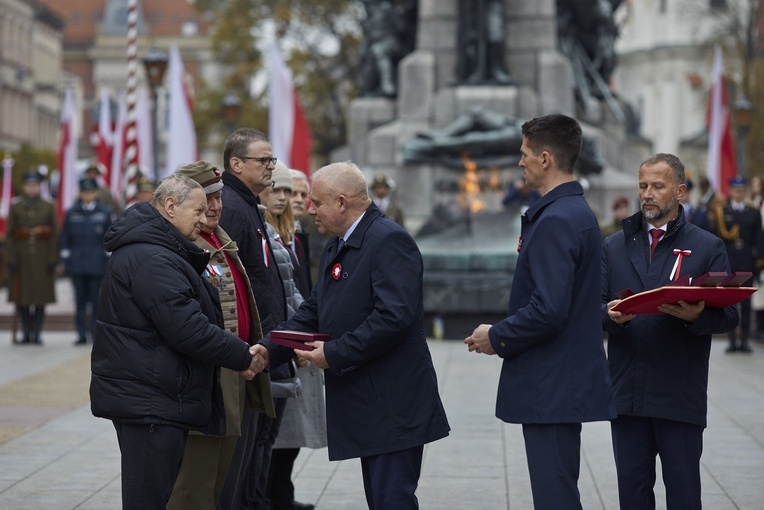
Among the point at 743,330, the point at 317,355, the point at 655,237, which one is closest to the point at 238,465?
the point at 317,355

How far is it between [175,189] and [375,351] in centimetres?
112

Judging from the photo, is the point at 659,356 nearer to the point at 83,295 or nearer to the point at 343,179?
the point at 343,179

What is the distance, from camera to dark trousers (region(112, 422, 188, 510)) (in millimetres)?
6277

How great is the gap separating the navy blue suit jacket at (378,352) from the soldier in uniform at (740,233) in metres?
11.2

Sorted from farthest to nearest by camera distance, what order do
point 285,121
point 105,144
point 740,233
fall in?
point 105,144
point 285,121
point 740,233

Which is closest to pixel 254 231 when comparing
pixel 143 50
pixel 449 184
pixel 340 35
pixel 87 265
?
pixel 87 265

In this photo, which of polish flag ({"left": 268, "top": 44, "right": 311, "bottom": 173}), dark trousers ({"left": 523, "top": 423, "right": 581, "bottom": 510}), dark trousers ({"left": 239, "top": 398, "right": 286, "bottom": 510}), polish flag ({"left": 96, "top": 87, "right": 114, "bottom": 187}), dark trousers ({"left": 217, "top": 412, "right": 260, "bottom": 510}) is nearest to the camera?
dark trousers ({"left": 523, "top": 423, "right": 581, "bottom": 510})

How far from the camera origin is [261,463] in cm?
791

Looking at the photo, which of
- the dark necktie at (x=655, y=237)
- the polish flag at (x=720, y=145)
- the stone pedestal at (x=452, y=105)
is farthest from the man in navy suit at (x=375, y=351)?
the polish flag at (x=720, y=145)

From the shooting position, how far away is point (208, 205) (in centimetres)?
702

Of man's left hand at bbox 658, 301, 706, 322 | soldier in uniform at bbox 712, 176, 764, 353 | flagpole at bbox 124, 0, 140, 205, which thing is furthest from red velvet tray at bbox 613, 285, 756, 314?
flagpole at bbox 124, 0, 140, 205

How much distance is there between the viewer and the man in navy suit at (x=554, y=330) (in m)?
6.09

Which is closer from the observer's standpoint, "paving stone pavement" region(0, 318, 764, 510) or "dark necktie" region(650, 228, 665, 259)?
"dark necktie" region(650, 228, 665, 259)

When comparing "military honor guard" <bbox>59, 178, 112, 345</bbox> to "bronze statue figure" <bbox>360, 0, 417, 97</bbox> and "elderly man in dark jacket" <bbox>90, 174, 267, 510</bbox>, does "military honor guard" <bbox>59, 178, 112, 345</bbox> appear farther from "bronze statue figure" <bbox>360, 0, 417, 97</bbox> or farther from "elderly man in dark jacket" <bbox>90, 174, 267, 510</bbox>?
"elderly man in dark jacket" <bbox>90, 174, 267, 510</bbox>
